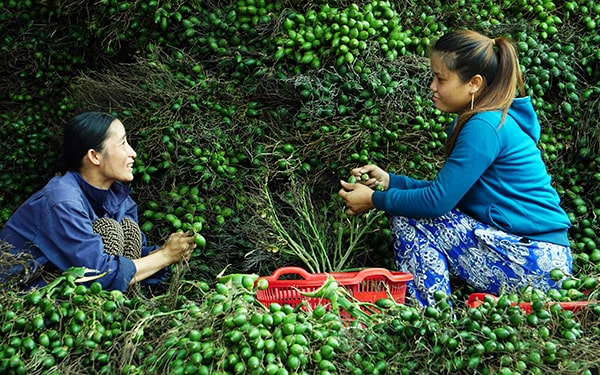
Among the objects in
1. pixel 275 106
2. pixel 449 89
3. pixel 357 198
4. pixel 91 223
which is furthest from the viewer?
pixel 275 106

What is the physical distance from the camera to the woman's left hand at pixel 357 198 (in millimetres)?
3123

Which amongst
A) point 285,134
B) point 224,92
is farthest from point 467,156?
point 224,92

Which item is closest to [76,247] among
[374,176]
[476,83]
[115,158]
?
[115,158]

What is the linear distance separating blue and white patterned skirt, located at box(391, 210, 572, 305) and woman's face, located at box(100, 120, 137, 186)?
122 cm

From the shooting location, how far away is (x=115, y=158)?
305cm

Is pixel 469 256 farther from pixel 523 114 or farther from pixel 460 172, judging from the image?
pixel 523 114

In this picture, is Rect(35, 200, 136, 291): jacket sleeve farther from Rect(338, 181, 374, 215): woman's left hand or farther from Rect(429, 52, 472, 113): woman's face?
Rect(429, 52, 472, 113): woman's face

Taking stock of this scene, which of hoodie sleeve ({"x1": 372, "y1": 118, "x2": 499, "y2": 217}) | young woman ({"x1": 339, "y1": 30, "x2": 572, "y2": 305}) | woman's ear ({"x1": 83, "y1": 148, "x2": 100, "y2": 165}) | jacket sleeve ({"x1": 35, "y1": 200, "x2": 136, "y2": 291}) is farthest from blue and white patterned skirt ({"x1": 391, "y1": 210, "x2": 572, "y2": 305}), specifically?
woman's ear ({"x1": 83, "y1": 148, "x2": 100, "y2": 165})

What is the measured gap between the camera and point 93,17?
13.5 ft

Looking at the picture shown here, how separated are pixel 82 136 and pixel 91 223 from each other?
41 cm

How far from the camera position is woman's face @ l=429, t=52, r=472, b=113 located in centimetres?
300

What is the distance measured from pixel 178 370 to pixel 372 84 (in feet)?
6.57

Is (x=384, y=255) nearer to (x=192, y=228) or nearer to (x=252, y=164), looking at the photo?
(x=252, y=164)

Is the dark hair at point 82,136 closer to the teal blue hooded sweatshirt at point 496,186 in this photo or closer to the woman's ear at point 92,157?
the woman's ear at point 92,157
